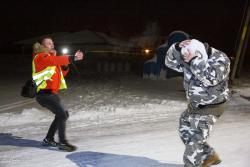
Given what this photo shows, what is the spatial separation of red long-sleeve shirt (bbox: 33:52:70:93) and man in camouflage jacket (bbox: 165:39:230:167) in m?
1.58

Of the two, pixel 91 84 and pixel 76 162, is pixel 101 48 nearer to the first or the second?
pixel 91 84

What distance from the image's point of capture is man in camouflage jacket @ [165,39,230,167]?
478 cm

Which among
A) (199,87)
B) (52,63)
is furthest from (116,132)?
(199,87)

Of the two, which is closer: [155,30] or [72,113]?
[72,113]

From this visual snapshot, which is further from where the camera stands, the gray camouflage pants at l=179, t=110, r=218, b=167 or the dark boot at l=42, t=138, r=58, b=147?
the dark boot at l=42, t=138, r=58, b=147

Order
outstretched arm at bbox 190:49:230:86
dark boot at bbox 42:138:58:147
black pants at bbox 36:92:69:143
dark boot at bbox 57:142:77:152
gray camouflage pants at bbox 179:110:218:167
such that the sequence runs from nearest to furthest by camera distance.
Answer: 1. outstretched arm at bbox 190:49:230:86
2. gray camouflage pants at bbox 179:110:218:167
3. black pants at bbox 36:92:69:143
4. dark boot at bbox 57:142:77:152
5. dark boot at bbox 42:138:58:147

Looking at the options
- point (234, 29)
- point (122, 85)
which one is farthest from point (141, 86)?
point (234, 29)

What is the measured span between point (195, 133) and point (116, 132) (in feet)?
9.70

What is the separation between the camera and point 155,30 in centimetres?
6022

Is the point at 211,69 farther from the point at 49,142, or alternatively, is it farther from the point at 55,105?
the point at 49,142

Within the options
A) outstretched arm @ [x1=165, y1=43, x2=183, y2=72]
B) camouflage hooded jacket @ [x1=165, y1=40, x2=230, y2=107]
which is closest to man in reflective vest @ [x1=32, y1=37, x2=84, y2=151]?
outstretched arm @ [x1=165, y1=43, x2=183, y2=72]

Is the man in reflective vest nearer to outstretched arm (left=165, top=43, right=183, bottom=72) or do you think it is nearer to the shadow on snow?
the shadow on snow

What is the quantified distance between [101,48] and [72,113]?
34932 millimetres

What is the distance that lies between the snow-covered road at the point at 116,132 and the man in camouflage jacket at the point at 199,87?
1009mm
